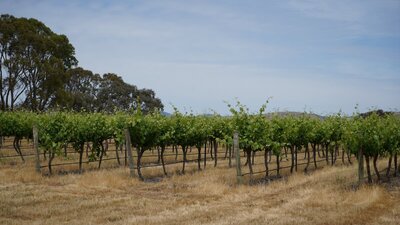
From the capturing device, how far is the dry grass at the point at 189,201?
896 cm

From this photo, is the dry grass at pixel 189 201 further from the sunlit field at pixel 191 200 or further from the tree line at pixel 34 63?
the tree line at pixel 34 63

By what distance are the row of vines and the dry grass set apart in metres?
1.40

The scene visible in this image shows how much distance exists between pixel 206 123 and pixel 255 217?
11087 millimetres

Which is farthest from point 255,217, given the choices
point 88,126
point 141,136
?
point 88,126

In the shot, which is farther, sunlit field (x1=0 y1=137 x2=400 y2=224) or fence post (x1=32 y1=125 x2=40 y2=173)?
fence post (x1=32 y1=125 x2=40 y2=173)

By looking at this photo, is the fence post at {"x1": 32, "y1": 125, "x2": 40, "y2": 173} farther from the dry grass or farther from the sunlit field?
the dry grass

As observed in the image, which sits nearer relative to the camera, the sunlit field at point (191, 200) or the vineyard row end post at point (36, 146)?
the sunlit field at point (191, 200)

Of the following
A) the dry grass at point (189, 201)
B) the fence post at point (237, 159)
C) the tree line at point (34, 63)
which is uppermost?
the tree line at point (34, 63)

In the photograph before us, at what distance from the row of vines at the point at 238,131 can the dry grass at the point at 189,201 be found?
4.59ft

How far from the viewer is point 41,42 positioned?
39312 millimetres

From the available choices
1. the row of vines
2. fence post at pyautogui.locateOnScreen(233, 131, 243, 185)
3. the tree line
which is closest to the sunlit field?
fence post at pyautogui.locateOnScreen(233, 131, 243, 185)

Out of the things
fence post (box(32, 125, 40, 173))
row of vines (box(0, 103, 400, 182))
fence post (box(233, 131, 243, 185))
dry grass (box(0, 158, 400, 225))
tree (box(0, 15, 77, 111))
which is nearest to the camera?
dry grass (box(0, 158, 400, 225))

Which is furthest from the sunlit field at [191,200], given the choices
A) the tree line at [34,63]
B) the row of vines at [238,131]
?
the tree line at [34,63]

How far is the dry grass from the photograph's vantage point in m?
8.96
